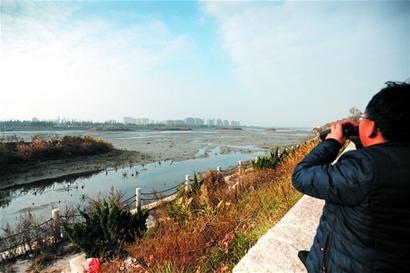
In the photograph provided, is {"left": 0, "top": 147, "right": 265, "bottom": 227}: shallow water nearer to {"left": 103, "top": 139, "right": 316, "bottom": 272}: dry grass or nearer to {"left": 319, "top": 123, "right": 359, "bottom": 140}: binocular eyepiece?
{"left": 103, "top": 139, "right": 316, "bottom": 272}: dry grass

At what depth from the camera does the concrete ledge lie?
2303 millimetres

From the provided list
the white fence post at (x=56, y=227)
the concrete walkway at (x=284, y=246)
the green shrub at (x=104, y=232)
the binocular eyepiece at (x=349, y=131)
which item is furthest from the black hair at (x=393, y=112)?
the white fence post at (x=56, y=227)

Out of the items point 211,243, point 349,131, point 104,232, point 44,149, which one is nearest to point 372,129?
point 349,131

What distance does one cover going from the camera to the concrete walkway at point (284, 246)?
7.54 feet

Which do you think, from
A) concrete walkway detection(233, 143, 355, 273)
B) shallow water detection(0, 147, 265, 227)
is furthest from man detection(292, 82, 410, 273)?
shallow water detection(0, 147, 265, 227)

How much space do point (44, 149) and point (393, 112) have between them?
2450cm

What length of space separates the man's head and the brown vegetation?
2063cm

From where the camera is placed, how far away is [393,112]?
44.3 inches

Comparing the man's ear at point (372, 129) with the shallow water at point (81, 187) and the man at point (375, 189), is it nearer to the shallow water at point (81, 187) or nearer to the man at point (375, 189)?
the man at point (375, 189)

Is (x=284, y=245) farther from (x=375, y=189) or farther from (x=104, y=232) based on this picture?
(x=104, y=232)

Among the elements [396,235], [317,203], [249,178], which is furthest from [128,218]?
[396,235]

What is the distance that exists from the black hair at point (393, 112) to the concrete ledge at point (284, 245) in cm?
169

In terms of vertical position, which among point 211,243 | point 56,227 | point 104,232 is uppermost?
point 211,243

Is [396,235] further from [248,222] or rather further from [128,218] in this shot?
[128,218]
